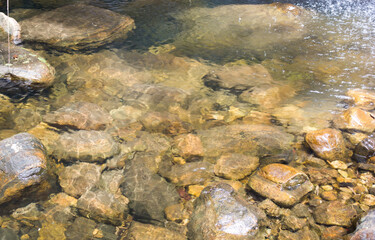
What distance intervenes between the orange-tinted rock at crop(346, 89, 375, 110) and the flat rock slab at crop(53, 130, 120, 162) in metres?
3.77

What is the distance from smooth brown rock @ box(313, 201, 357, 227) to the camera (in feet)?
9.45

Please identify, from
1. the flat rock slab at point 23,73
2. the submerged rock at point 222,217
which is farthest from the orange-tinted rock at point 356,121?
the flat rock slab at point 23,73

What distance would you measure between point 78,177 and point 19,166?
23.1 inches

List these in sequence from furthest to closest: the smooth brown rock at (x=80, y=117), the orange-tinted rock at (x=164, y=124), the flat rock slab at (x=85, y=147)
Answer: the orange-tinted rock at (x=164, y=124) < the smooth brown rock at (x=80, y=117) < the flat rock slab at (x=85, y=147)

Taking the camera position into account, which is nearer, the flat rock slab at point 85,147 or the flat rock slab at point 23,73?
the flat rock slab at point 85,147

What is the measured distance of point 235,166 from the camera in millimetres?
3502

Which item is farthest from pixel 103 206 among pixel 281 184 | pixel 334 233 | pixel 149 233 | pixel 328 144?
pixel 328 144

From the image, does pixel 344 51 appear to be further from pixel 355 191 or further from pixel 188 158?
pixel 188 158

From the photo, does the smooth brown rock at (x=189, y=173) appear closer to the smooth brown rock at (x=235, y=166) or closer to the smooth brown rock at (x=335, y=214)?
the smooth brown rock at (x=235, y=166)

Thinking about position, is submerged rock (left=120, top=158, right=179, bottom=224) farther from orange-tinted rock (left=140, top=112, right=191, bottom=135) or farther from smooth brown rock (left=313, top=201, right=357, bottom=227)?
smooth brown rock (left=313, top=201, right=357, bottom=227)

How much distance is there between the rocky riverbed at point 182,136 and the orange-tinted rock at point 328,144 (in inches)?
0.6

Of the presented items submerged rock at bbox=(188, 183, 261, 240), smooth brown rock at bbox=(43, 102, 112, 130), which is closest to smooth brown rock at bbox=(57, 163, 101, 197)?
smooth brown rock at bbox=(43, 102, 112, 130)

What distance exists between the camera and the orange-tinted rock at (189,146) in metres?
3.75

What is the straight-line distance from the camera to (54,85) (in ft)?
15.9
